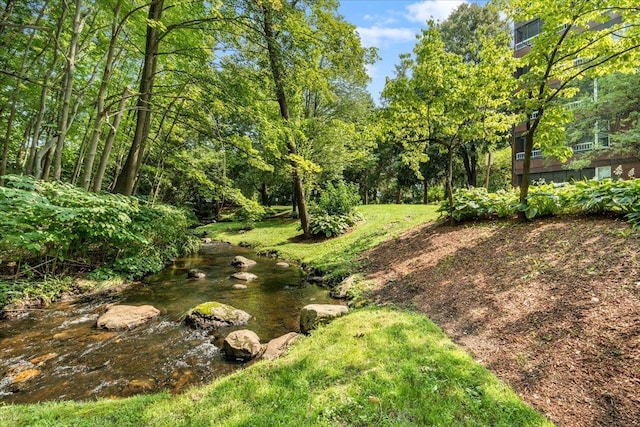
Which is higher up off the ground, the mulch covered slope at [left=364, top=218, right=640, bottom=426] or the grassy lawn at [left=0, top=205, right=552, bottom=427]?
the mulch covered slope at [left=364, top=218, right=640, bottom=426]

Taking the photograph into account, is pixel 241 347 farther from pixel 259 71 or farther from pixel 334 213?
pixel 334 213

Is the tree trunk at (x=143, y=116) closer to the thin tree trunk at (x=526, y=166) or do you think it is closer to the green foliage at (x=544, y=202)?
the thin tree trunk at (x=526, y=166)

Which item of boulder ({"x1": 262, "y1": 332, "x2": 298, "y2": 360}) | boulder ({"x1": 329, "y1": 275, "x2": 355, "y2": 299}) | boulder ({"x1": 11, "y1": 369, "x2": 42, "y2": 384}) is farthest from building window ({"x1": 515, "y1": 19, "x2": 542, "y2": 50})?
boulder ({"x1": 11, "y1": 369, "x2": 42, "y2": 384})

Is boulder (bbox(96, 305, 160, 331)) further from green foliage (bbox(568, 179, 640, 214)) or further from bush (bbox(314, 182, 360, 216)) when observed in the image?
bush (bbox(314, 182, 360, 216))

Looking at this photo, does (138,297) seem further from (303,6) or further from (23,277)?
(303,6)

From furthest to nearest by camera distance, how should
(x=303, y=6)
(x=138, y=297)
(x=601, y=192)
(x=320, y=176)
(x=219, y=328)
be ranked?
(x=320, y=176)
(x=303, y=6)
(x=138, y=297)
(x=601, y=192)
(x=219, y=328)

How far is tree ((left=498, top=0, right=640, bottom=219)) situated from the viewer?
586cm

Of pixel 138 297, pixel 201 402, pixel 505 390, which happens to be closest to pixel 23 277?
pixel 138 297

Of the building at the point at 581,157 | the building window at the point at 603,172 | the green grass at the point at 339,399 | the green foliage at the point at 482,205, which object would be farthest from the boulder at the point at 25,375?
the building window at the point at 603,172

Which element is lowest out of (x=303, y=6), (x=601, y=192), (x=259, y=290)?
(x=259, y=290)

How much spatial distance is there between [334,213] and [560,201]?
942 cm

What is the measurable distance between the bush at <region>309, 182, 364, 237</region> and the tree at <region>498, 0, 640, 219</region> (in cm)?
780

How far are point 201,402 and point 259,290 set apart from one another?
5160mm

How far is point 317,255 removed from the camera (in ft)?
38.3
